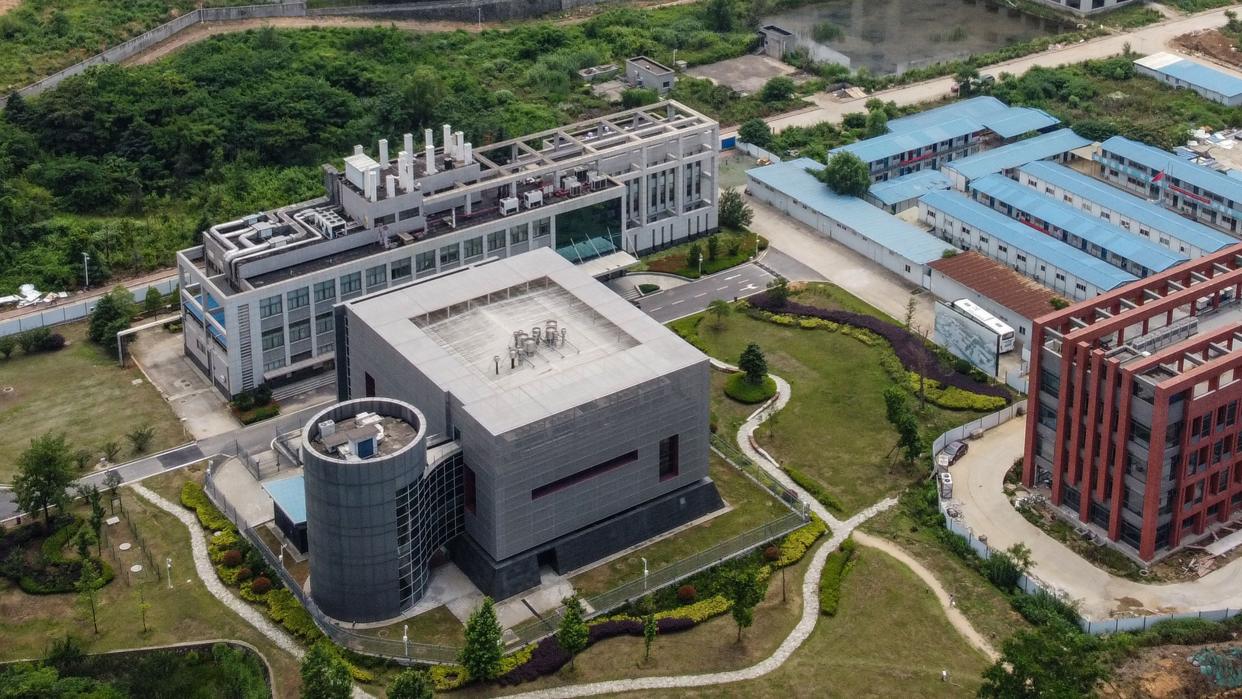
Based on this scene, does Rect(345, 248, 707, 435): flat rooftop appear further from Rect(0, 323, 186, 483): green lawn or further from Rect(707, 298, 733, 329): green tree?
Rect(0, 323, 186, 483): green lawn

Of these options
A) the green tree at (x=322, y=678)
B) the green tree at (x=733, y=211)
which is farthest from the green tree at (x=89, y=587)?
the green tree at (x=733, y=211)

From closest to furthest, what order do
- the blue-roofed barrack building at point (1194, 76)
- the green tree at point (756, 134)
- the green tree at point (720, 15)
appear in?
1. the green tree at point (756, 134)
2. the blue-roofed barrack building at point (1194, 76)
3. the green tree at point (720, 15)

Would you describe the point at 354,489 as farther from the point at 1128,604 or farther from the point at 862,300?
the point at 862,300

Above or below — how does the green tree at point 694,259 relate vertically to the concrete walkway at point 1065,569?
above

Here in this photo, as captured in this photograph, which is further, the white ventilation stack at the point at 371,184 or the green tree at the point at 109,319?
the green tree at the point at 109,319

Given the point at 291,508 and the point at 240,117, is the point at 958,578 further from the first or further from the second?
the point at 240,117

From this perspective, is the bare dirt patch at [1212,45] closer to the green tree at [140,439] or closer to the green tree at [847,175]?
the green tree at [847,175]

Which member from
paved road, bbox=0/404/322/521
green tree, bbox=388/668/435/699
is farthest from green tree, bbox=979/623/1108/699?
paved road, bbox=0/404/322/521

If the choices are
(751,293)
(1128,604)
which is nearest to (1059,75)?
(751,293)
